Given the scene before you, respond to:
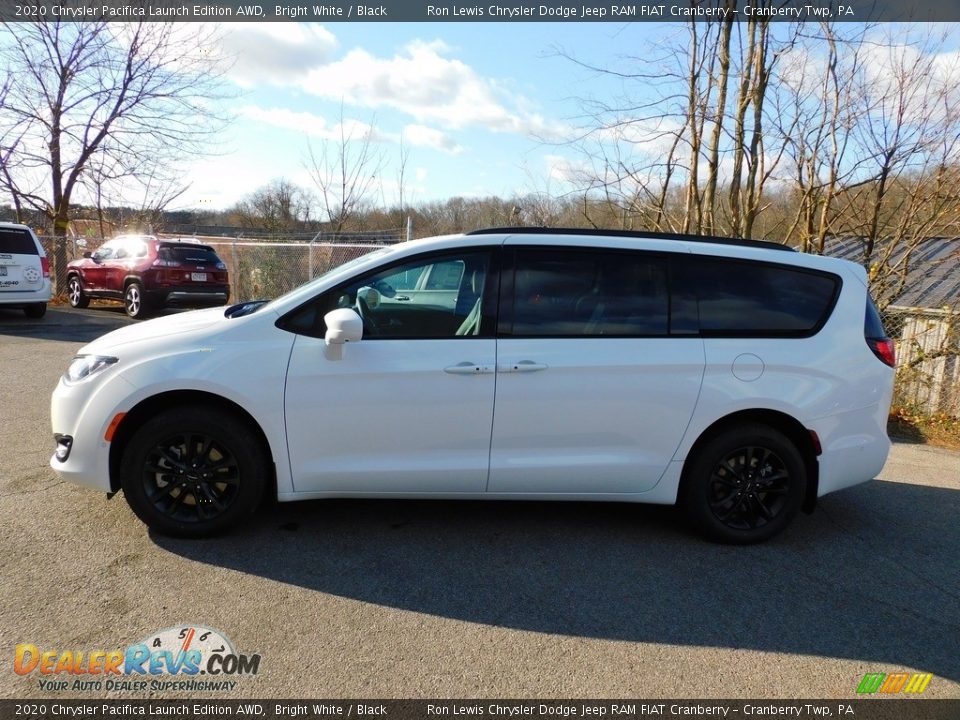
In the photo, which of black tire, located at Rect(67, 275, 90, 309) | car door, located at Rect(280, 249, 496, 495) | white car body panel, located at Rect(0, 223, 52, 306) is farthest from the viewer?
black tire, located at Rect(67, 275, 90, 309)

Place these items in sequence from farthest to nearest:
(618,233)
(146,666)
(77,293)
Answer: (77,293)
(618,233)
(146,666)

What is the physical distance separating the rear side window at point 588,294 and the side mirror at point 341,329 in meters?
0.87

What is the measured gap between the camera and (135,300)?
13.7 meters

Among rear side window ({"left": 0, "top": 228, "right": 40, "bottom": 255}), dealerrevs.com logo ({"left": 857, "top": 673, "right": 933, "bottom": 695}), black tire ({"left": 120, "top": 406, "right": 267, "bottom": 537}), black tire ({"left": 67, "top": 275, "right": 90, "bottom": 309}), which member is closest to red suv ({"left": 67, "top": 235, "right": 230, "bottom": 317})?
black tire ({"left": 67, "top": 275, "right": 90, "bottom": 309})

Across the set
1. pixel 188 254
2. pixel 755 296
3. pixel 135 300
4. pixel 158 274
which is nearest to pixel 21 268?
pixel 135 300

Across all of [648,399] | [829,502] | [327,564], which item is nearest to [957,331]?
[829,502]

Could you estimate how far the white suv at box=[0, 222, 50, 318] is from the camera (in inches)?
454

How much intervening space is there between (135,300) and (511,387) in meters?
12.7

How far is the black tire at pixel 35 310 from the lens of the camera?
1272 centimetres

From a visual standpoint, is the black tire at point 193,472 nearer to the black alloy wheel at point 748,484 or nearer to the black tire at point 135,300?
the black alloy wheel at point 748,484

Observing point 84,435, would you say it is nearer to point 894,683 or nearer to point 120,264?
point 894,683

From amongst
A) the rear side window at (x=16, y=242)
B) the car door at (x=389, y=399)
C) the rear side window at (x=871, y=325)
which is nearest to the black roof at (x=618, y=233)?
the car door at (x=389, y=399)

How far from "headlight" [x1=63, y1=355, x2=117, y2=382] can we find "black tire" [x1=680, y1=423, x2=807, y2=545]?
3361 mm

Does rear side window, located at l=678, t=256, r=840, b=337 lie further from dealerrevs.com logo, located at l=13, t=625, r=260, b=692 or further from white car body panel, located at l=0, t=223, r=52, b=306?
white car body panel, located at l=0, t=223, r=52, b=306
